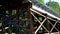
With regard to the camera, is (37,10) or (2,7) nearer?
(2,7)

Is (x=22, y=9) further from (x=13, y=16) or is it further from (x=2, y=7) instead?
(x=2, y=7)

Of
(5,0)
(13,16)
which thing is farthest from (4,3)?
(13,16)

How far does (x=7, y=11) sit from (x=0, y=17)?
0.41 meters

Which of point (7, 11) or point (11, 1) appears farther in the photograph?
point (7, 11)

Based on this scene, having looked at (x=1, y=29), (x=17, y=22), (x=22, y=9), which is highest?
(x=22, y=9)

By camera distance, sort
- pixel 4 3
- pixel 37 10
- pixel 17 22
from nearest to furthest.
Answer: pixel 17 22, pixel 4 3, pixel 37 10

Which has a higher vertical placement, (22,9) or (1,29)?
(22,9)

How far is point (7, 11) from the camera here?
28.0 feet

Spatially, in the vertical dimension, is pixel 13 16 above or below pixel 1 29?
above

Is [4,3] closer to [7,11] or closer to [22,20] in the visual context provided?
[7,11]

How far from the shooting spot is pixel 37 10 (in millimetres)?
8938

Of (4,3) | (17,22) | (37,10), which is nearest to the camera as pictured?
(17,22)

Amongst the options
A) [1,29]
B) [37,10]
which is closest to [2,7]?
[1,29]

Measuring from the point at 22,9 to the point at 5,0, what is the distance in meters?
0.91
